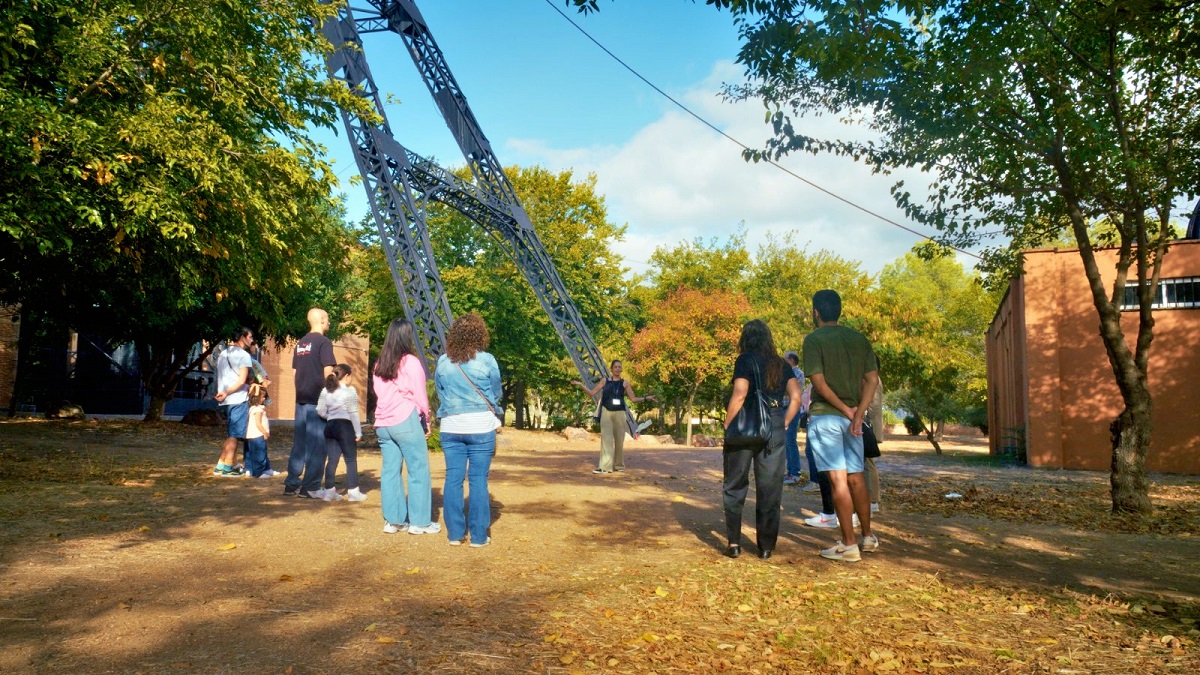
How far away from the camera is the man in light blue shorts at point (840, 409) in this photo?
6059 mm

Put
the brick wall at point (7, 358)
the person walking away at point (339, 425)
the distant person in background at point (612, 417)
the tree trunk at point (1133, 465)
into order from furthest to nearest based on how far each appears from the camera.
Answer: the brick wall at point (7, 358) → the distant person in background at point (612, 417) → the tree trunk at point (1133, 465) → the person walking away at point (339, 425)

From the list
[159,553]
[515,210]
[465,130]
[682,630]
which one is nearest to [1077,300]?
[515,210]

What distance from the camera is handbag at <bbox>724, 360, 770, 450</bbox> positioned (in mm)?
6141

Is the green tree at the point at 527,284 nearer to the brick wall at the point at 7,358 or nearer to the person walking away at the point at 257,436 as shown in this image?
the brick wall at the point at 7,358

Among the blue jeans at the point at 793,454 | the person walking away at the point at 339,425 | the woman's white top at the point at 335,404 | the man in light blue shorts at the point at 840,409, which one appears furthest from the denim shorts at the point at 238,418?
the man in light blue shorts at the point at 840,409

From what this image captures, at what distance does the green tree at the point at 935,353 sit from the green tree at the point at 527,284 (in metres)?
11.8

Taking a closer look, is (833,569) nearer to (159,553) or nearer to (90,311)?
(159,553)

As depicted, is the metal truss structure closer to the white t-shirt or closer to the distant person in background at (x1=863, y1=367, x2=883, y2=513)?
the white t-shirt

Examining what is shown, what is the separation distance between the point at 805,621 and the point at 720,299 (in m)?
32.0

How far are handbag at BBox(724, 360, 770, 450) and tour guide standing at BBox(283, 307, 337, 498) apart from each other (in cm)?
430

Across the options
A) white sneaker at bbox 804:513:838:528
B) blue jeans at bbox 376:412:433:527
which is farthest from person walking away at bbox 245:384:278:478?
white sneaker at bbox 804:513:838:528

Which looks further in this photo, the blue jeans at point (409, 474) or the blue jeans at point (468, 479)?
the blue jeans at point (409, 474)

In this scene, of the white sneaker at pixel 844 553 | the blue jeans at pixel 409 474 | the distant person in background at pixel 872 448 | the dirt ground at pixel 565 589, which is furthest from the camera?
the distant person in background at pixel 872 448

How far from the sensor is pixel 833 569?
19.0 ft
